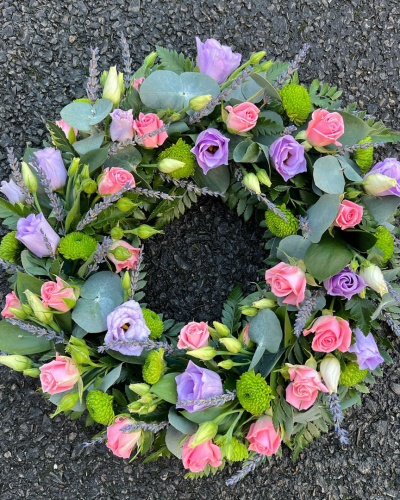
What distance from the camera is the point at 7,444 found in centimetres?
170

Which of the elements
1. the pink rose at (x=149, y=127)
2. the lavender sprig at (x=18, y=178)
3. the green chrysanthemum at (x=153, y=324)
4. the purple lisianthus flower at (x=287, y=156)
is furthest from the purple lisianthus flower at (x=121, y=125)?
the green chrysanthemum at (x=153, y=324)

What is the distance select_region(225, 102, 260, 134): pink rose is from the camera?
4.30 feet

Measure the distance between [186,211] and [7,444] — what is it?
3.59 ft

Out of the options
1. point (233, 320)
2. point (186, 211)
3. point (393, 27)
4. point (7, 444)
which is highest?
point (393, 27)

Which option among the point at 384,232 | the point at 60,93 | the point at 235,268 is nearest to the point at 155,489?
the point at 235,268

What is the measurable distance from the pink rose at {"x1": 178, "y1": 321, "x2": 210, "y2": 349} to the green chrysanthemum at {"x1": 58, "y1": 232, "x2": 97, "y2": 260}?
0.36 meters

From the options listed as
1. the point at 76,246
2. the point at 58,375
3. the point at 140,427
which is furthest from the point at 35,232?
the point at 140,427

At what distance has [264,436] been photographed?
129 centimetres

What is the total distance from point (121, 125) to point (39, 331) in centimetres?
62

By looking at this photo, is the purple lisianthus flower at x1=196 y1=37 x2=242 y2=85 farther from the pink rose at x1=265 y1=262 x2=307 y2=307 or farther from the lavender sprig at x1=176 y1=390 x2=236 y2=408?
the lavender sprig at x1=176 y1=390 x2=236 y2=408

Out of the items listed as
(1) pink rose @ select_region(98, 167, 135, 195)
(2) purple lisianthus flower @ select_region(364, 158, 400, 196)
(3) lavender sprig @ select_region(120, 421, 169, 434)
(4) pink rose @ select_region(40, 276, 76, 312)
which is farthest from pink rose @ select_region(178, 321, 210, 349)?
(2) purple lisianthus flower @ select_region(364, 158, 400, 196)

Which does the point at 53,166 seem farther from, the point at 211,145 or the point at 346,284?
the point at 346,284

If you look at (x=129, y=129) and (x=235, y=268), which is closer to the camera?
(x=129, y=129)

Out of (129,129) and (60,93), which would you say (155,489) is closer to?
(129,129)
